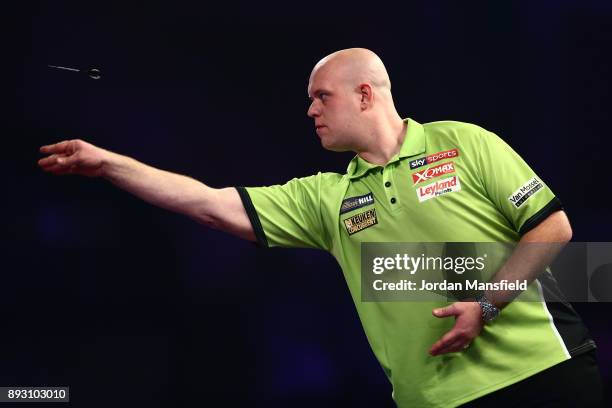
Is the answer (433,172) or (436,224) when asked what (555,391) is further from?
(433,172)

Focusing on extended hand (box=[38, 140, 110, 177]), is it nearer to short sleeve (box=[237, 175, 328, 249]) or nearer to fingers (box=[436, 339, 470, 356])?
short sleeve (box=[237, 175, 328, 249])

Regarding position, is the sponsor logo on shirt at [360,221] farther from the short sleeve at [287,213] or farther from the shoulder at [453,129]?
the shoulder at [453,129]

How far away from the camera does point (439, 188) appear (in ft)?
7.78

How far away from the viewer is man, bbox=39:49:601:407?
7.38 ft

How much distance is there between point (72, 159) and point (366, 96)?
874 mm

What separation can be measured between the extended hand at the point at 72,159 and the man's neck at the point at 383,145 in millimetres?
757

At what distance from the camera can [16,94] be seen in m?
3.55

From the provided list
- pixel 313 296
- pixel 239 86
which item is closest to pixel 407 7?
pixel 239 86

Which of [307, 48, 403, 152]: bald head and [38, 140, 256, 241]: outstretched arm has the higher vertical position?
[307, 48, 403, 152]: bald head

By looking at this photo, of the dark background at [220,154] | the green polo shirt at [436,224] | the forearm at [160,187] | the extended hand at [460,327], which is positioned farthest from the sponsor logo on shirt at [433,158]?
the dark background at [220,154]

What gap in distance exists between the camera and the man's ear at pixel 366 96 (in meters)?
2.58

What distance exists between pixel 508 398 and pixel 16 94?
2295mm

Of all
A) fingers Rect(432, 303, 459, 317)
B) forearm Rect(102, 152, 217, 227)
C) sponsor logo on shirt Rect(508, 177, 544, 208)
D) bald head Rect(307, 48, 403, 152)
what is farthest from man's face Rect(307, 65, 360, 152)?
fingers Rect(432, 303, 459, 317)

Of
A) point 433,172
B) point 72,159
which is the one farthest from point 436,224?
point 72,159
